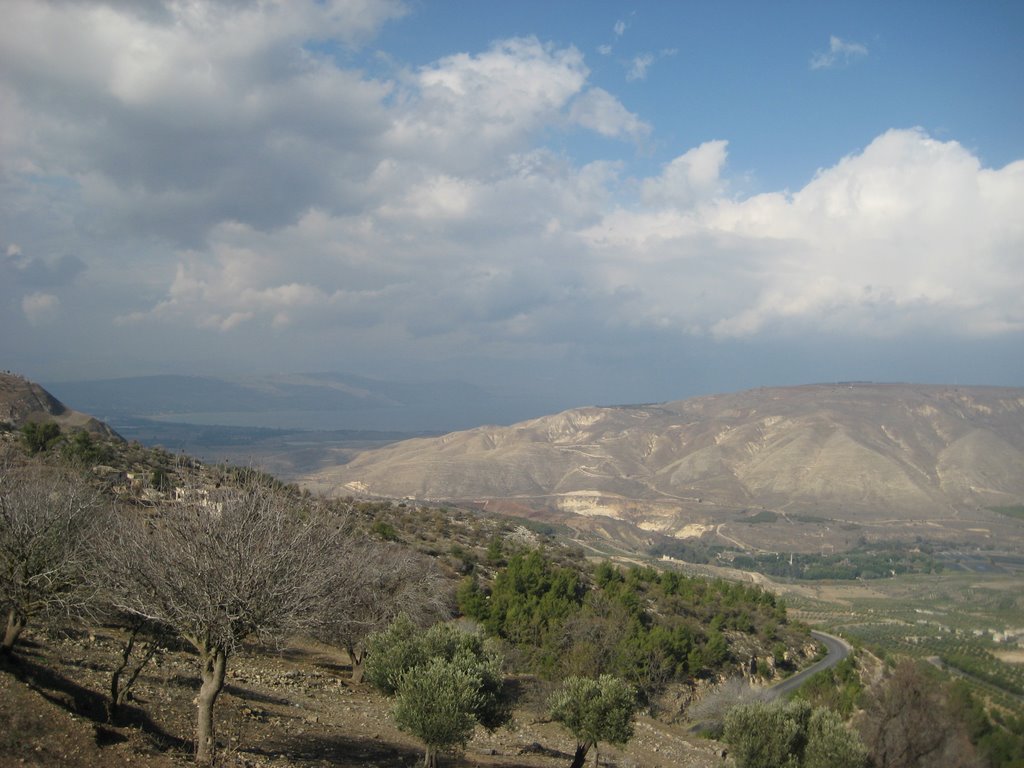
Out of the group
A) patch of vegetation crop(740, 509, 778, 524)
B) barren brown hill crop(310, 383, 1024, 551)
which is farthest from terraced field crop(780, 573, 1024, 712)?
patch of vegetation crop(740, 509, 778, 524)

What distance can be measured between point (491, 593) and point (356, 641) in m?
14.4

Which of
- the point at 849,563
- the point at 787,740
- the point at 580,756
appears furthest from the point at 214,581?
the point at 849,563

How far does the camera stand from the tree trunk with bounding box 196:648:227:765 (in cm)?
1110

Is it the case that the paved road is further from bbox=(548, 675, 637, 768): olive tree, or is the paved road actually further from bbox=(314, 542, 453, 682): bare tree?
bbox=(314, 542, 453, 682): bare tree

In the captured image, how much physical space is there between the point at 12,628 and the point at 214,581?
5.07 m

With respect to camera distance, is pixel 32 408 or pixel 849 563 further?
pixel 849 563

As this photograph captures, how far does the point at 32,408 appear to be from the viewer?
59.7 m

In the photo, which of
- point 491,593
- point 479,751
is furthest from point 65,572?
point 491,593

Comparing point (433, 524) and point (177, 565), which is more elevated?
point (177, 565)

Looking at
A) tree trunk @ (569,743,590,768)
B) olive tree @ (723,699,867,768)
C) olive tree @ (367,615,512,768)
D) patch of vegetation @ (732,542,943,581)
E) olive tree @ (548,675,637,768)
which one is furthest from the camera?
patch of vegetation @ (732,542,943,581)

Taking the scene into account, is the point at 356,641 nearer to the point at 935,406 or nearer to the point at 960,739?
the point at 960,739

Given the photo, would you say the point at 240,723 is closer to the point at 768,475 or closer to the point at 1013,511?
the point at 1013,511

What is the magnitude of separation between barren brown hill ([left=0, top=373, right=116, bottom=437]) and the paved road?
5311 centimetres

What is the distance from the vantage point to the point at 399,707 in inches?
566
